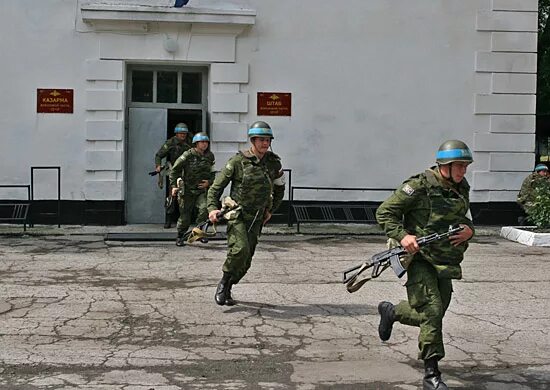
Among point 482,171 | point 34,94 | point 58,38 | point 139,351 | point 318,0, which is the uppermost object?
point 318,0

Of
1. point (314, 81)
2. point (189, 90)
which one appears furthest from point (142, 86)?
point (314, 81)

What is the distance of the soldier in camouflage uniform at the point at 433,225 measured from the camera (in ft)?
18.7

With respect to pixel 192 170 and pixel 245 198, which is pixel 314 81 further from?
pixel 245 198

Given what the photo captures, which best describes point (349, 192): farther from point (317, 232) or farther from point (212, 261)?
point (212, 261)

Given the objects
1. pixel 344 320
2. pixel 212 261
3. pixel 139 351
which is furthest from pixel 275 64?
pixel 139 351

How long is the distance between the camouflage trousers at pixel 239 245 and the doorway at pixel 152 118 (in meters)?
7.76

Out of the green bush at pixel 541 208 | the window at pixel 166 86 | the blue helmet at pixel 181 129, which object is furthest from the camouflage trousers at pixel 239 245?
the window at pixel 166 86

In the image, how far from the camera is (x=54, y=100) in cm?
1533

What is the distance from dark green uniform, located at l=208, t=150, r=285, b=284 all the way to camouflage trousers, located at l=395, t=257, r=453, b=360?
264 centimetres

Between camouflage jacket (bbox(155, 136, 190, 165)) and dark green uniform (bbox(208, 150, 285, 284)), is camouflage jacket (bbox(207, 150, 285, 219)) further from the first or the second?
camouflage jacket (bbox(155, 136, 190, 165))

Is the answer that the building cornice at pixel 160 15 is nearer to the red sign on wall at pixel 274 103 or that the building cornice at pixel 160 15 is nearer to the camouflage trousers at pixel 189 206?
the red sign on wall at pixel 274 103

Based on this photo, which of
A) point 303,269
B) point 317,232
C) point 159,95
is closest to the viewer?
point 303,269

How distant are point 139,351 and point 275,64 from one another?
10.1 m

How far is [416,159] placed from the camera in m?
16.3
